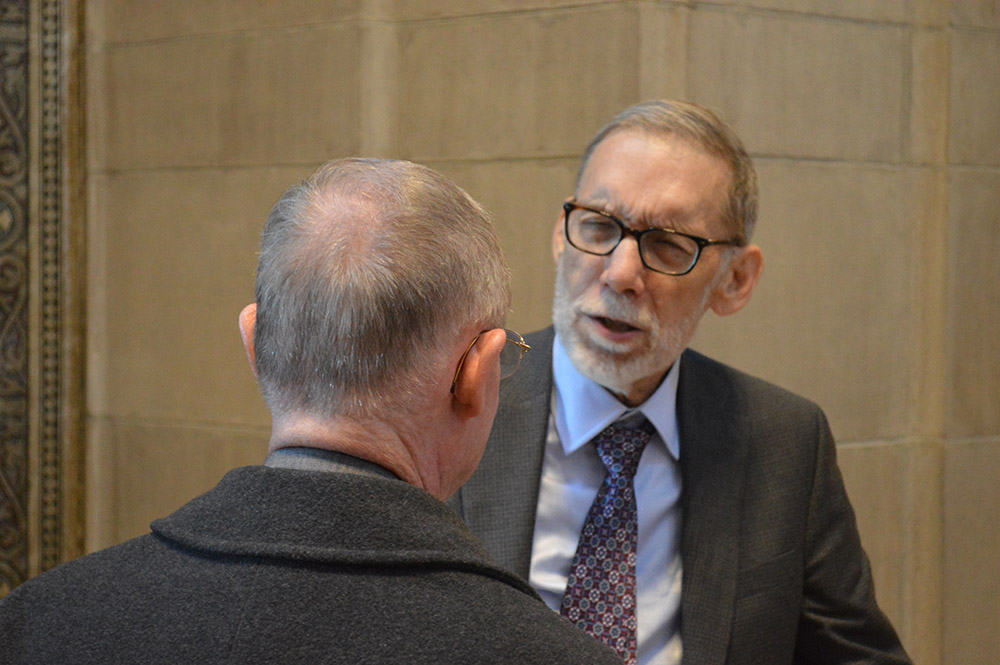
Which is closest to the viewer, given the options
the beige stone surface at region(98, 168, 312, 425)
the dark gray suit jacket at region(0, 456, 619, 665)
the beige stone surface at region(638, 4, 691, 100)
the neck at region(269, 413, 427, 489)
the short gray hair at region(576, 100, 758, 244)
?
the dark gray suit jacket at region(0, 456, 619, 665)

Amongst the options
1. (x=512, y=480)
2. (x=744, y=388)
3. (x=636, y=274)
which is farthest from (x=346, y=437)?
(x=744, y=388)

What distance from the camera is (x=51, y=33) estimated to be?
2938 mm

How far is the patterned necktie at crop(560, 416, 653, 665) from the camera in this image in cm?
166

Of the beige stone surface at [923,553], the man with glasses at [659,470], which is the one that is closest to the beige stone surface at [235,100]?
the man with glasses at [659,470]

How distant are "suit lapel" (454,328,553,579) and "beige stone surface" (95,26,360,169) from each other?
1.23 metres

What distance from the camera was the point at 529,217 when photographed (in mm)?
2619

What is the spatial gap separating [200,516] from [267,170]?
6.69ft

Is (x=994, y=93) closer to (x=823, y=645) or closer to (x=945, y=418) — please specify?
(x=945, y=418)

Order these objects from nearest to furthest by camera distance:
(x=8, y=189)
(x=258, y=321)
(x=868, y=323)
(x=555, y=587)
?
(x=258, y=321) → (x=555, y=587) → (x=868, y=323) → (x=8, y=189)

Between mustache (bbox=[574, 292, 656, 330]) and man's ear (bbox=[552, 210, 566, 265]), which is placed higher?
man's ear (bbox=[552, 210, 566, 265])

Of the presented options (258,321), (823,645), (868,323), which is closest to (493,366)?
(258,321)

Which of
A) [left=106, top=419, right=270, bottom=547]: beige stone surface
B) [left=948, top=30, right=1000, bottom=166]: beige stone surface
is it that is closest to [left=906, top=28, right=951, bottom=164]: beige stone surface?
[left=948, top=30, right=1000, bottom=166]: beige stone surface

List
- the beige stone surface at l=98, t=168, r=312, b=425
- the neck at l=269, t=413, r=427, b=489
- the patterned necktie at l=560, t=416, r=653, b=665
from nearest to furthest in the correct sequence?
the neck at l=269, t=413, r=427, b=489, the patterned necktie at l=560, t=416, r=653, b=665, the beige stone surface at l=98, t=168, r=312, b=425

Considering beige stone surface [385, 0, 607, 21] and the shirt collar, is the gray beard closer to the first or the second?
the shirt collar
